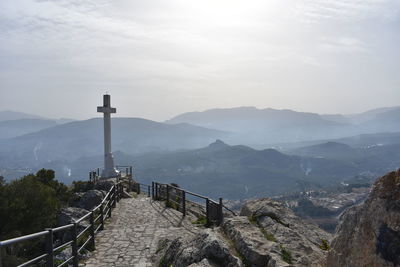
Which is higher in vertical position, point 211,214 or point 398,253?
point 398,253

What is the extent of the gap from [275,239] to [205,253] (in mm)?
1541

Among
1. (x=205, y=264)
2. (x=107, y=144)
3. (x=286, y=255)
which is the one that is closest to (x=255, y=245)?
(x=286, y=255)

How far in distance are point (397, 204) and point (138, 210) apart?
1350cm

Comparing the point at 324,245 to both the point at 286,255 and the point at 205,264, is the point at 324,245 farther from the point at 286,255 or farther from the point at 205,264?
the point at 205,264

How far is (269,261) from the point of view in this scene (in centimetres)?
552

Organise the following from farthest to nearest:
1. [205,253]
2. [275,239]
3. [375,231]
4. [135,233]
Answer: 1. [135,233]
2. [275,239]
3. [205,253]
4. [375,231]

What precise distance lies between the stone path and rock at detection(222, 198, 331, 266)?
2648mm

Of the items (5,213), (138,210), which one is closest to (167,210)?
(138,210)

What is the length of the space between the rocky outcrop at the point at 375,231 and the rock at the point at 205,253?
6.67 feet

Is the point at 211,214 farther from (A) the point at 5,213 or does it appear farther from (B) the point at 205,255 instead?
(A) the point at 5,213

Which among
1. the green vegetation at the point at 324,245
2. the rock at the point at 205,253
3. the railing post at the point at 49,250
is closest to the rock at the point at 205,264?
the rock at the point at 205,253

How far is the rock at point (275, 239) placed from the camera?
18.6 ft

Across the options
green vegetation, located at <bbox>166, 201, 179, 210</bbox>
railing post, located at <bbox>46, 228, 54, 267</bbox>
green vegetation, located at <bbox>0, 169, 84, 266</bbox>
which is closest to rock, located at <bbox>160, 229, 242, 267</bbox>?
railing post, located at <bbox>46, 228, 54, 267</bbox>

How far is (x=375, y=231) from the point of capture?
3746mm
